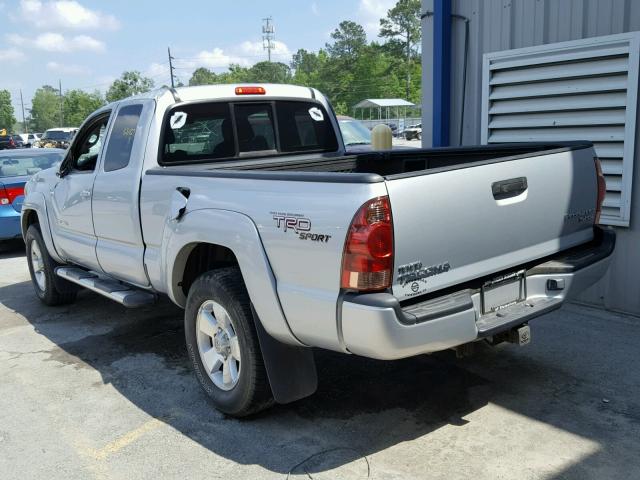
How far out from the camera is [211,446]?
3.64 metres

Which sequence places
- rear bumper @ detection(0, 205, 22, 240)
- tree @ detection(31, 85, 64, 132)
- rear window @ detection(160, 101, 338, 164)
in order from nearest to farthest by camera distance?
rear window @ detection(160, 101, 338, 164) < rear bumper @ detection(0, 205, 22, 240) < tree @ detection(31, 85, 64, 132)

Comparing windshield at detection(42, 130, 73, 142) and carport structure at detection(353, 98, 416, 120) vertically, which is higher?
carport structure at detection(353, 98, 416, 120)

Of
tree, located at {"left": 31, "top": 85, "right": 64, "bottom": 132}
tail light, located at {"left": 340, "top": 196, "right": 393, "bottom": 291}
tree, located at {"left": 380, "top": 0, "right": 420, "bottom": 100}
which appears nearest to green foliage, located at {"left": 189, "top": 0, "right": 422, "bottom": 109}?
tree, located at {"left": 380, "top": 0, "right": 420, "bottom": 100}

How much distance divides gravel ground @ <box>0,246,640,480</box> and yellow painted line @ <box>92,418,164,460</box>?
1 cm

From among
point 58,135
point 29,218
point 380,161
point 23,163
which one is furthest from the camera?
point 58,135

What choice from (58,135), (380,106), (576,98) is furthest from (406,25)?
(576,98)

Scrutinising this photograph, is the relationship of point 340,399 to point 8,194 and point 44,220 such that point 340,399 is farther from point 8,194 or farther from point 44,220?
point 8,194

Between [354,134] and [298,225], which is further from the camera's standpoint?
[354,134]

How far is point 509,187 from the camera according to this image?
11.2ft

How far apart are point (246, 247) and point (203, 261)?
0.94 m

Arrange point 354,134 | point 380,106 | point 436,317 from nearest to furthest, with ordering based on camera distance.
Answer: point 436,317 < point 354,134 < point 380,106

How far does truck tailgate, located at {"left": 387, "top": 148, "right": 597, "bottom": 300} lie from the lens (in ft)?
9.85

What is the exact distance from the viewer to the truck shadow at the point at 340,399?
141 inches

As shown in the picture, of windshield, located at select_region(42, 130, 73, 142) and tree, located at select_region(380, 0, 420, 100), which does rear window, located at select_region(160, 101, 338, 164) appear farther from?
tree, located at select_region(380, 0, 420, 100)
